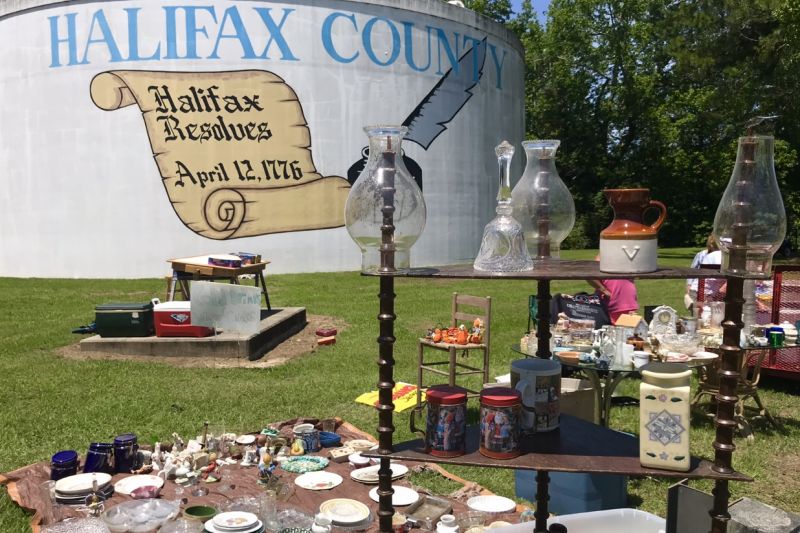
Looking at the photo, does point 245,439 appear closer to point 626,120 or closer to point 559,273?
point 559,273

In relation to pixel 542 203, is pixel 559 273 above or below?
below

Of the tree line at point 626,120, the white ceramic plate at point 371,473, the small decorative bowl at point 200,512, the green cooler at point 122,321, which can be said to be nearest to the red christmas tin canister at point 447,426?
the small decorative bowl at point 200,512

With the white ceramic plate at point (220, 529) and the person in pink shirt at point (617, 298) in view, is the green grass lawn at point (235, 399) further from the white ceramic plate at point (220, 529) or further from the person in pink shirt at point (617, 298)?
the white ceramic plate at point (220, 529)

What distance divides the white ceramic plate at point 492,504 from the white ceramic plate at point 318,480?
0.92m

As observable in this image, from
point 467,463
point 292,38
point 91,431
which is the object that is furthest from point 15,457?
point 292,38

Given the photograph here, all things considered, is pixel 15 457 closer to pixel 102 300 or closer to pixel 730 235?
pixel 730 235

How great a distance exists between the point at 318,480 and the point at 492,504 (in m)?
1.17

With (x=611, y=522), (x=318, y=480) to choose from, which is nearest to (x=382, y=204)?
(x=611, y=522)

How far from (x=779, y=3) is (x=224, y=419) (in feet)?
54.1

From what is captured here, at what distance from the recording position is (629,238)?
219cm

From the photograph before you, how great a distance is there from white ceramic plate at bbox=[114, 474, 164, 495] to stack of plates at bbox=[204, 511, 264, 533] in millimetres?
798

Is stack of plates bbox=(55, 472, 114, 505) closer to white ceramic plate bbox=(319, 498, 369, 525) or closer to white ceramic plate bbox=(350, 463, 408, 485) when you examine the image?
white ceramic plate bbox=(319, 498, 369, 525)

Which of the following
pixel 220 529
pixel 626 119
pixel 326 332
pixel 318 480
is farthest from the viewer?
pixel 626 119

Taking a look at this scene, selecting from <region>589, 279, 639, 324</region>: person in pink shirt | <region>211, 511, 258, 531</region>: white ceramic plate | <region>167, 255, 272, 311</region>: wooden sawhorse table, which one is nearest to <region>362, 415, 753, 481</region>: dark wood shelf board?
<region>211, 511, 258, 531</region>: white ceramic plate
